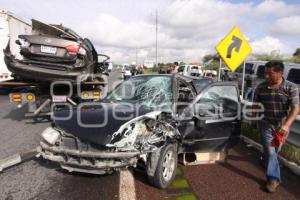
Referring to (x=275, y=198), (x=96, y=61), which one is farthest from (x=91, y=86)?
(x=275, y=198)

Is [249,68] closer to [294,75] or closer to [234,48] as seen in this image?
[294,75]

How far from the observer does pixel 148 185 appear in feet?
13.4

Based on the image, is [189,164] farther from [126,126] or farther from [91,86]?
[91,86]

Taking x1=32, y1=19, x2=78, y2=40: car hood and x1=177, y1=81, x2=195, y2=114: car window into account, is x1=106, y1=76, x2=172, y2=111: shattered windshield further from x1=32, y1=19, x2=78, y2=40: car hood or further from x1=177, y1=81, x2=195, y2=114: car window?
x1=32, y1=19, x2=78, y2=40: car hood

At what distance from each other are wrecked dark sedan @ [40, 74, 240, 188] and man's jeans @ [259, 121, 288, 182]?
90 centimetres

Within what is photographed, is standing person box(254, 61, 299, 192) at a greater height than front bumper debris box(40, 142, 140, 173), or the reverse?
standing person box(254, 61, 299, 192)

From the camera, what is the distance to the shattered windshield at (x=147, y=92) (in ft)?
15.6

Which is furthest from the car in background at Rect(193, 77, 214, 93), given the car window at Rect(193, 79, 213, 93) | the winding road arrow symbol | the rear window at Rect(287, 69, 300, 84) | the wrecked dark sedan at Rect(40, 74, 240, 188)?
the rear window at Rect(287, 69, 300, 84)

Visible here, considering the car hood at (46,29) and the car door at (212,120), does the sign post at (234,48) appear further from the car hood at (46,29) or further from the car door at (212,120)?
the car hood at (46,29)

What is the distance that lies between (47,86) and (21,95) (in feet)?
2.27

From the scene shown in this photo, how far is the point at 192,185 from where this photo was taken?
411cm

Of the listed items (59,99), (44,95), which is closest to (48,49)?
(59,99)

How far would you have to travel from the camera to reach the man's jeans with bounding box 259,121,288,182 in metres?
3.98

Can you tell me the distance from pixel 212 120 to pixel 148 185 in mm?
1593
